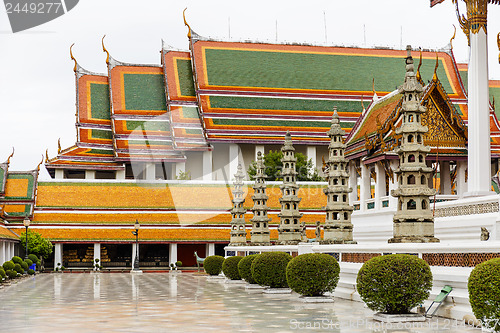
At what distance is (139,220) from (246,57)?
1542 cm

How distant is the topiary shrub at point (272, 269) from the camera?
61.7 feet

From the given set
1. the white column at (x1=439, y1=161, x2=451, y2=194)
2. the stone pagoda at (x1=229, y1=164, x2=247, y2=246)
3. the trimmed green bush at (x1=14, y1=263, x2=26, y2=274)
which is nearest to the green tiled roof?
the trimmed green bush at (x1=14, y1=263, x2=26, y2=274)

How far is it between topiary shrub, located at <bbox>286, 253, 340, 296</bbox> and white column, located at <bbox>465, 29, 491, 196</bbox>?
4.58m

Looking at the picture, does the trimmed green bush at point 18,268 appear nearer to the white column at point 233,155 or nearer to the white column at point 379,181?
the white column at point 379,181

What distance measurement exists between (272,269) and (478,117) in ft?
21.0

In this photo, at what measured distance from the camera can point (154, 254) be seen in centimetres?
4438

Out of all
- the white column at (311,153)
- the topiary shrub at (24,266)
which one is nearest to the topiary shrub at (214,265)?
the topiary shrub at (24,266)

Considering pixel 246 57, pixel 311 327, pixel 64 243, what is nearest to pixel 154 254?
pixel 64 243

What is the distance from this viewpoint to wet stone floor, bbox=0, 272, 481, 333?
36.9ft

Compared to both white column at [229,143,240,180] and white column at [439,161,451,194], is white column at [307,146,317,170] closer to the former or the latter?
white column at [229,143,240,180]

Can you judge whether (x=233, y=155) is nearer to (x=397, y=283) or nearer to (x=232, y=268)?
(x=232, y=268)

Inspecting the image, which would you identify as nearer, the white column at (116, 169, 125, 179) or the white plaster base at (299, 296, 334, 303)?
the white plaster base at (299, 296, 334, 303)

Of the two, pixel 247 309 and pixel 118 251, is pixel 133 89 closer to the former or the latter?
pixel 118 251

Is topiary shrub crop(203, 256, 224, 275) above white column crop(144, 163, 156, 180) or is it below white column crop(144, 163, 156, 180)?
below
